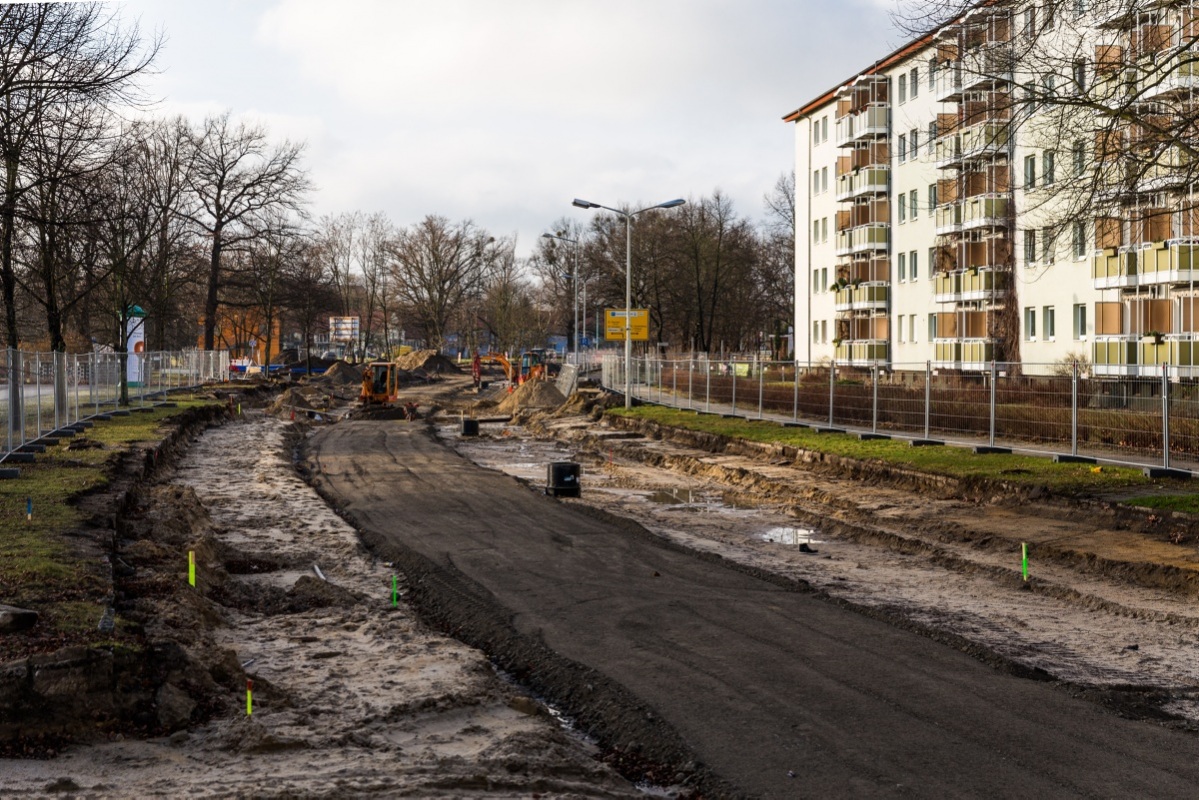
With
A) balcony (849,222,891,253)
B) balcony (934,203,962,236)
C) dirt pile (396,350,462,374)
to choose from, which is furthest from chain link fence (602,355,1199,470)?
dirt pile (396,350,462,374)

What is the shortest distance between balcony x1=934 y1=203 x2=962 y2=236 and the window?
349 inches

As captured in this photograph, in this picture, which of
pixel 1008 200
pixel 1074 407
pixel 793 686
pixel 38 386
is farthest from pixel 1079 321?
pixel 793 686

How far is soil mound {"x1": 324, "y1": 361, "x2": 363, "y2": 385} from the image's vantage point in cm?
8038

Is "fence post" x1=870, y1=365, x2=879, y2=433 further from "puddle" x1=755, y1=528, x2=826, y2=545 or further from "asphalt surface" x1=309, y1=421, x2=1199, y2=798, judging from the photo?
"asphalt surface" x1=309, y1=421, x2=1199, y2=798

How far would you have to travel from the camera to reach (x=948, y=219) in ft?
180

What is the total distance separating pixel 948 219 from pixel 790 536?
40445 millimetres

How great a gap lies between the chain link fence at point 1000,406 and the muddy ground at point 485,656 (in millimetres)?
2413

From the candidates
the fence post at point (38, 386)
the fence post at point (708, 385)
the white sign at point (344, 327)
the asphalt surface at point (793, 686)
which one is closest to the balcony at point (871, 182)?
the fence post at point (708, 385)

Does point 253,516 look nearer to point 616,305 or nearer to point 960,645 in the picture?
point 960,645

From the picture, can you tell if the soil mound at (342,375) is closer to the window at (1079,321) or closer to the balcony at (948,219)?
the balcony at (948,219)

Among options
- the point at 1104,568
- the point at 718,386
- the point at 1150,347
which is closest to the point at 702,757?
the point at 1104,568

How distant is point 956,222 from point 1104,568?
42560 mm

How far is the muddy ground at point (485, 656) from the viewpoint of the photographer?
283 inches

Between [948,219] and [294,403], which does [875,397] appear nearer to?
[948,219]
